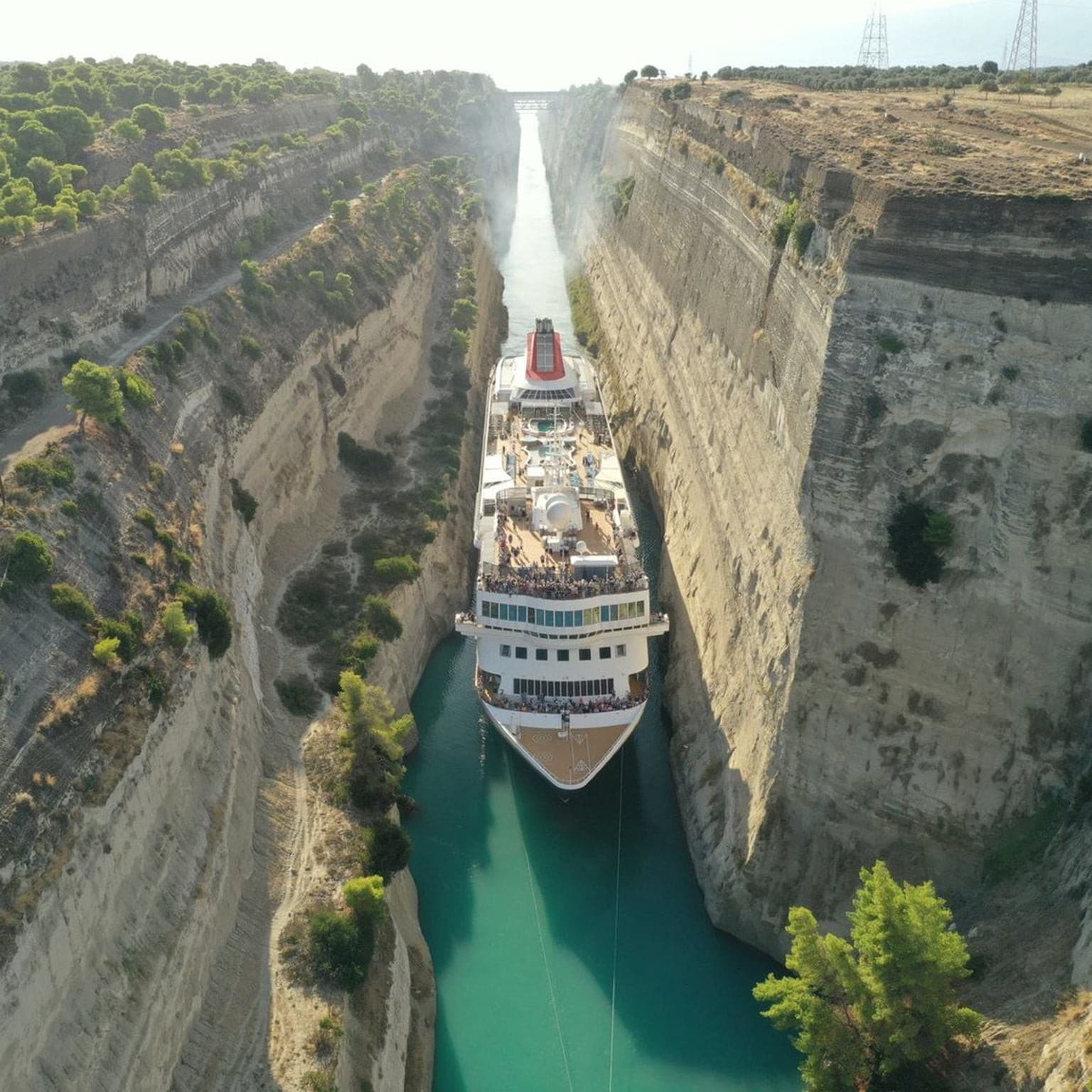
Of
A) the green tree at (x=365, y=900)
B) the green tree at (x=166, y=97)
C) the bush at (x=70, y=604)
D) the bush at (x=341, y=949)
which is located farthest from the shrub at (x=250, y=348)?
the green tree at (x=166, y=97)

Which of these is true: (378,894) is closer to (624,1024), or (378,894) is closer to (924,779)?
(624,1024)

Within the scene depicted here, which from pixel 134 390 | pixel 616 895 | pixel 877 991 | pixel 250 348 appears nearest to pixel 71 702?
pixel 134 390

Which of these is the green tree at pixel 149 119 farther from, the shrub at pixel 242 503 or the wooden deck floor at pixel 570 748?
the wooden deck floor at pixel 570 748

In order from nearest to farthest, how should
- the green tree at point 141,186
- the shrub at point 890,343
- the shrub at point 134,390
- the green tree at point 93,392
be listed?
the shrub at point 890,343 < the green tree at point 93,392 < the shrub at point 134,390 < the green tree at point 141,186

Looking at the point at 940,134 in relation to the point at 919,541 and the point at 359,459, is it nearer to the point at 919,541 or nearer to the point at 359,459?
A: the point at 919,541

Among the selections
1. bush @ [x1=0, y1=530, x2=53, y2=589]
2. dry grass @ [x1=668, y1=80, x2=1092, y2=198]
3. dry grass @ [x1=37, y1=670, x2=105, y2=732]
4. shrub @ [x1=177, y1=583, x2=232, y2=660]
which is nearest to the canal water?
shrub @ [x1=177, y1=583, x2=232, y2=660]

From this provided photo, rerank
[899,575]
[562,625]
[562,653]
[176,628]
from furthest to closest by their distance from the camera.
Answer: [562,653]
[562,625]
[899,575]
[176,628]

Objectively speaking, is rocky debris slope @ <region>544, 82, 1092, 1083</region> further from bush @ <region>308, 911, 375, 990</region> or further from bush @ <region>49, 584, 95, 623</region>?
bush @ <region>49, 584, 95, 623</region>
